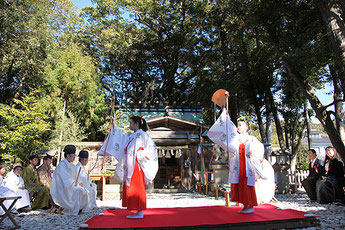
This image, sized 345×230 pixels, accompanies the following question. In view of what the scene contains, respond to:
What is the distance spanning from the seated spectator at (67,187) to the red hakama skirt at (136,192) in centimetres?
222

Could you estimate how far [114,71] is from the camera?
1916cm

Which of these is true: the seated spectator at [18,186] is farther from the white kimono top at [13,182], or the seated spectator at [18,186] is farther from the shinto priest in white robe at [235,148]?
the shinto priest in white robe at [235,148]

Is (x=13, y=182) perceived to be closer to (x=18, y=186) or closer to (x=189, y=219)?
(x=18, y=186)

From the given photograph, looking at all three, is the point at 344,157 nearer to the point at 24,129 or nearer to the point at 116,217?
the point at 116,217

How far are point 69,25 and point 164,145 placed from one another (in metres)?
11.7

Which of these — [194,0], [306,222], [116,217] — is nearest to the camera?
[306,222]

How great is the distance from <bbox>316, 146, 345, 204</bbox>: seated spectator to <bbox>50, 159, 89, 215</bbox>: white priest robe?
242 inches

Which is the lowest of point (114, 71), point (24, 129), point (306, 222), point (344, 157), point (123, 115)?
point (306, 222)

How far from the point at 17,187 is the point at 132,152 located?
3.67 metres

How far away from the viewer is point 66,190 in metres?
5.71

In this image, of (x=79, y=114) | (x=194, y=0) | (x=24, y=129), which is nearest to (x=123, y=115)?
(x=79, y=114)

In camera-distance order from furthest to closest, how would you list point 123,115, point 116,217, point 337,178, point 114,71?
1. point 114,71
2. point 123,115
3. point 337,178
4. point 116,217

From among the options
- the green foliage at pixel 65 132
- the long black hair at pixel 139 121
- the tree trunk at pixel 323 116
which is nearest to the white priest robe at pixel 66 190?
the long black hair at pixel 139 121

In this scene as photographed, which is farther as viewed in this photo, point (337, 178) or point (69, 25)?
point (69, 25)
